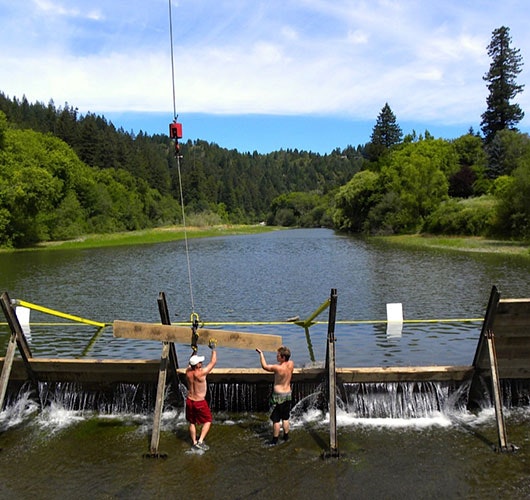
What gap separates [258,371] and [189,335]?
207 centimetres

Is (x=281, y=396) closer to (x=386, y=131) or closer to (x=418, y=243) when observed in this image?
(x=418, y=243)

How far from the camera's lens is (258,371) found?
11.2 metres

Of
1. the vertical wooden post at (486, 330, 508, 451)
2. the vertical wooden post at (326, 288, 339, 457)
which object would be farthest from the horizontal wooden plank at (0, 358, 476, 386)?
the vertical wooden post at (486, 330, 508, 451)

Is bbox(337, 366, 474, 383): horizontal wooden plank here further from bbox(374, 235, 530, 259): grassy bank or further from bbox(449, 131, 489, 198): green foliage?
bbox(449, 131, 489, 198): green foliage

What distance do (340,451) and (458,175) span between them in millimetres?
94889

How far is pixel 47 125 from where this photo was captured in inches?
6176

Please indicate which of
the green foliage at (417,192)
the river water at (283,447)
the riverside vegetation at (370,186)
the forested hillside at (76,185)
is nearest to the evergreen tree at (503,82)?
the riverside vegetation at (370,186)

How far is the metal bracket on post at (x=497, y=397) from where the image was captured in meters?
9.40

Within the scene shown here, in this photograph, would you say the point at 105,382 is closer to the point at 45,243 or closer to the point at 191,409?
the point at 191,409

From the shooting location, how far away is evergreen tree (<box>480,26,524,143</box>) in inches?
4311

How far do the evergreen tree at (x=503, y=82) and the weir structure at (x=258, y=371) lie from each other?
374 ft

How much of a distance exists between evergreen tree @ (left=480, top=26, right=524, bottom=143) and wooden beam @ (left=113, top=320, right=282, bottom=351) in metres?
116

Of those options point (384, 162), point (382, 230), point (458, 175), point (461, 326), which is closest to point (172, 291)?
point (461, 326)

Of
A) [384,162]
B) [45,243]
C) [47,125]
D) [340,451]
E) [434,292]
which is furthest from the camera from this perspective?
[47,125]
